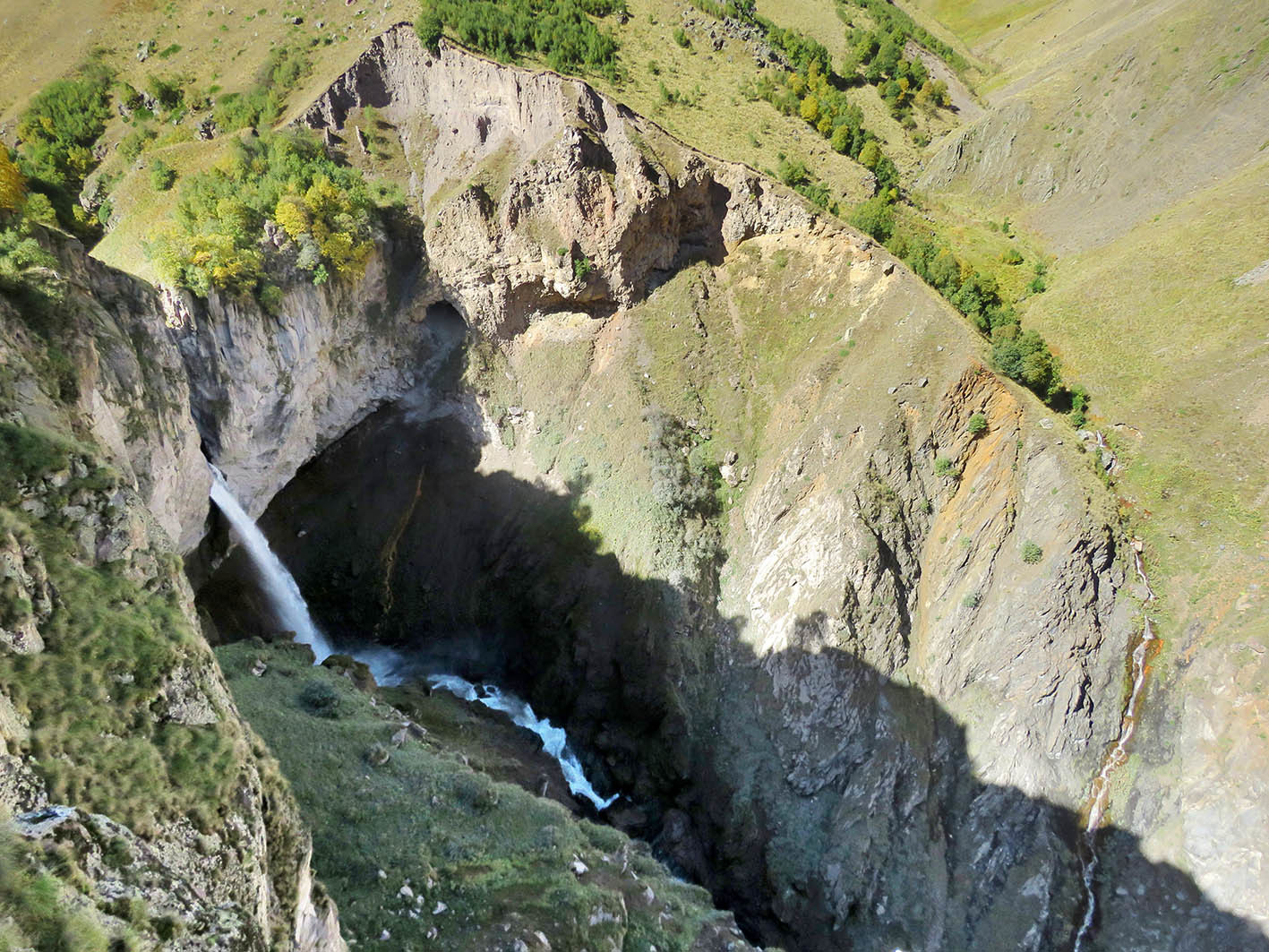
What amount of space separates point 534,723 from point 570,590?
22.5ft

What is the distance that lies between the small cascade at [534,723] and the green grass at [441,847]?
5.84 meters

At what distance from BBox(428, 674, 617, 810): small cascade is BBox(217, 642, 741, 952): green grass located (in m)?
5.84

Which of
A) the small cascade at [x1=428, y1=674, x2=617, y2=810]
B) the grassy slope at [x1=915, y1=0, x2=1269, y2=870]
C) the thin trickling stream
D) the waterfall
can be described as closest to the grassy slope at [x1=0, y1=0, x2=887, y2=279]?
the grassy slope at [x1=915, y1=0, x2=1269, y2=870]

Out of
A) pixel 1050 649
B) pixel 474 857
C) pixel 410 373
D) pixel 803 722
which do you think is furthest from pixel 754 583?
pixel 410 373

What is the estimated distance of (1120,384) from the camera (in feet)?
82.4

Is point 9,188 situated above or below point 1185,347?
below

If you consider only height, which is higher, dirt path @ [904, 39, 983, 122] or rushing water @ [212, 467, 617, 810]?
dirt path @ [904, 39, 983, 122]

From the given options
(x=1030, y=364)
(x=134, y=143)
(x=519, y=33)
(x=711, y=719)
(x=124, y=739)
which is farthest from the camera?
(x=519, y=33)

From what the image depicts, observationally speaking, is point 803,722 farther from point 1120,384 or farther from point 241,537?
point 241,537

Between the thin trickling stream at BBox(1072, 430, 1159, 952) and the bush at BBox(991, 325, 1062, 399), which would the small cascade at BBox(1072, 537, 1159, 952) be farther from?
the bush at BBox(991, 325, 1062, 399)

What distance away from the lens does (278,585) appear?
33.0 m

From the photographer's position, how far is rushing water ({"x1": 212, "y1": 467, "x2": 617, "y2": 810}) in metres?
29.7

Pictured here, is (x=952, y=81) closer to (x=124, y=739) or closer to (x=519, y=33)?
(x=519, y=33)

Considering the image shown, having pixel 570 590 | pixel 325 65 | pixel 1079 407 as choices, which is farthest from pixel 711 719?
pixel 325 65
